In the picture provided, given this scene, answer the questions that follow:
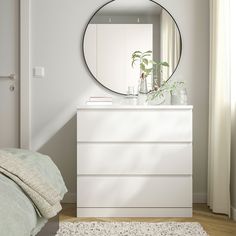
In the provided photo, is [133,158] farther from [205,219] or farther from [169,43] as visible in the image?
[169,43]

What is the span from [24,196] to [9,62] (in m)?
2.41

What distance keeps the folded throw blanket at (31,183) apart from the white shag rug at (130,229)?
1.01 metres

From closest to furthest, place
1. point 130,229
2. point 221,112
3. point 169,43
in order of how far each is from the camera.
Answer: point 130,229 < point 221,112 < point 169,43

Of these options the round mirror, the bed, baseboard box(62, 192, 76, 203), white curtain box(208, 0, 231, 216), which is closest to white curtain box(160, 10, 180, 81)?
the round mirror

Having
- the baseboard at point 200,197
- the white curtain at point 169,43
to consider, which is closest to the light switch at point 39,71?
the white curtain at point 169,43

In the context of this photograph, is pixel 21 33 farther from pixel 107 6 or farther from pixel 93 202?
pixel 93 202

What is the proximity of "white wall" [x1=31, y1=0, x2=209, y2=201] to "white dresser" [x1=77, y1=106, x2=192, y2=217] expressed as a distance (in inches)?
23.2

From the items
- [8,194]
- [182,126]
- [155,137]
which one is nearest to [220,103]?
[182,126]

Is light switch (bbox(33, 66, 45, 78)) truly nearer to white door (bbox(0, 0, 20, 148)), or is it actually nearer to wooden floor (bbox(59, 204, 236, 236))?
white door (bbox(0, 0, 20, 148))

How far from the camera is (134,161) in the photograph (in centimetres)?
338

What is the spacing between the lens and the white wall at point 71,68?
3918mm

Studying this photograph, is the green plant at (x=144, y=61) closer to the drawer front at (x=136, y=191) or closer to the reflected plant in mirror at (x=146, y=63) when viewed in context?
the reflected plant in mirror at (x=146, y=63)

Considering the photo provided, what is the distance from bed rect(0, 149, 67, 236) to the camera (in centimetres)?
149

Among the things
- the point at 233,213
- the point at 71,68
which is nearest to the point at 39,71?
the point at 71,68
